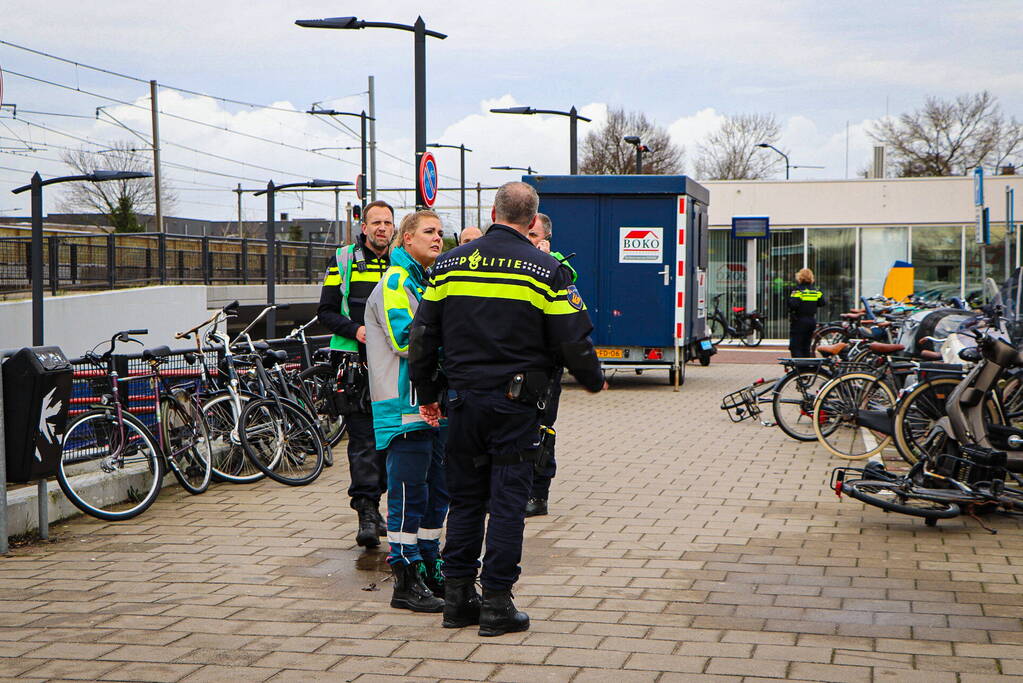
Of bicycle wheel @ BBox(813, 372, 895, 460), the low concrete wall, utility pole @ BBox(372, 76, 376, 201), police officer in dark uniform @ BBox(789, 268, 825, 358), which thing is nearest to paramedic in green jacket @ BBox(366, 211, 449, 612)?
bicycle wheel @ BBox(813, 372, 895, 460)

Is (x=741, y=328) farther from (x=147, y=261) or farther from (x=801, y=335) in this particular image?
(x=147, y=261)

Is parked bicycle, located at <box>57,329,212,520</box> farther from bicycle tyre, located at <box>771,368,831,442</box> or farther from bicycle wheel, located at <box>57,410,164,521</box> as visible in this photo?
bicycle tyre, located at <box>771,368,831,442</box>

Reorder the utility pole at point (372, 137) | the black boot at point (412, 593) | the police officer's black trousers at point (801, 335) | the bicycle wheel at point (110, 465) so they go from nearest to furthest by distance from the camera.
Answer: the black boot at point (412, 593), the bicycle wheel at point (110, 465), the police officer's black trousers at point (801, 335), the utility pole at point (372, 137)

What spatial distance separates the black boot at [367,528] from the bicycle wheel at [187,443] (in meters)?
2.10

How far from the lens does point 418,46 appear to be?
52.3 ft

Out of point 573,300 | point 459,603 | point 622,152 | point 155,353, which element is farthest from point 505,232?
point 622,152

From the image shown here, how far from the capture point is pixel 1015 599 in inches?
214

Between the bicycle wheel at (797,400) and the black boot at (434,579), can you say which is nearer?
the black boot at (434,579)

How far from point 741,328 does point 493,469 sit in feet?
82.4

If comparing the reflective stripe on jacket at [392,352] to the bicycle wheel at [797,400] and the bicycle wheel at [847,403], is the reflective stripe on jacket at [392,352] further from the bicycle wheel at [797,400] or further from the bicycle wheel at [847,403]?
the bicycle wheel at [797,400]

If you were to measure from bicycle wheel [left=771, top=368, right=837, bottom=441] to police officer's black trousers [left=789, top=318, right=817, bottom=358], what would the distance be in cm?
654

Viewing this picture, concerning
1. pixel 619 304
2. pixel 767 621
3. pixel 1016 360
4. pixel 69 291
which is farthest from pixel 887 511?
pixel 69 291

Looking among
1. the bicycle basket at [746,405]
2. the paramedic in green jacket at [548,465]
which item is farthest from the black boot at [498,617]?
the bicycle basket at [746,405]

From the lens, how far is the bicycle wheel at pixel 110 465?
291 inches
